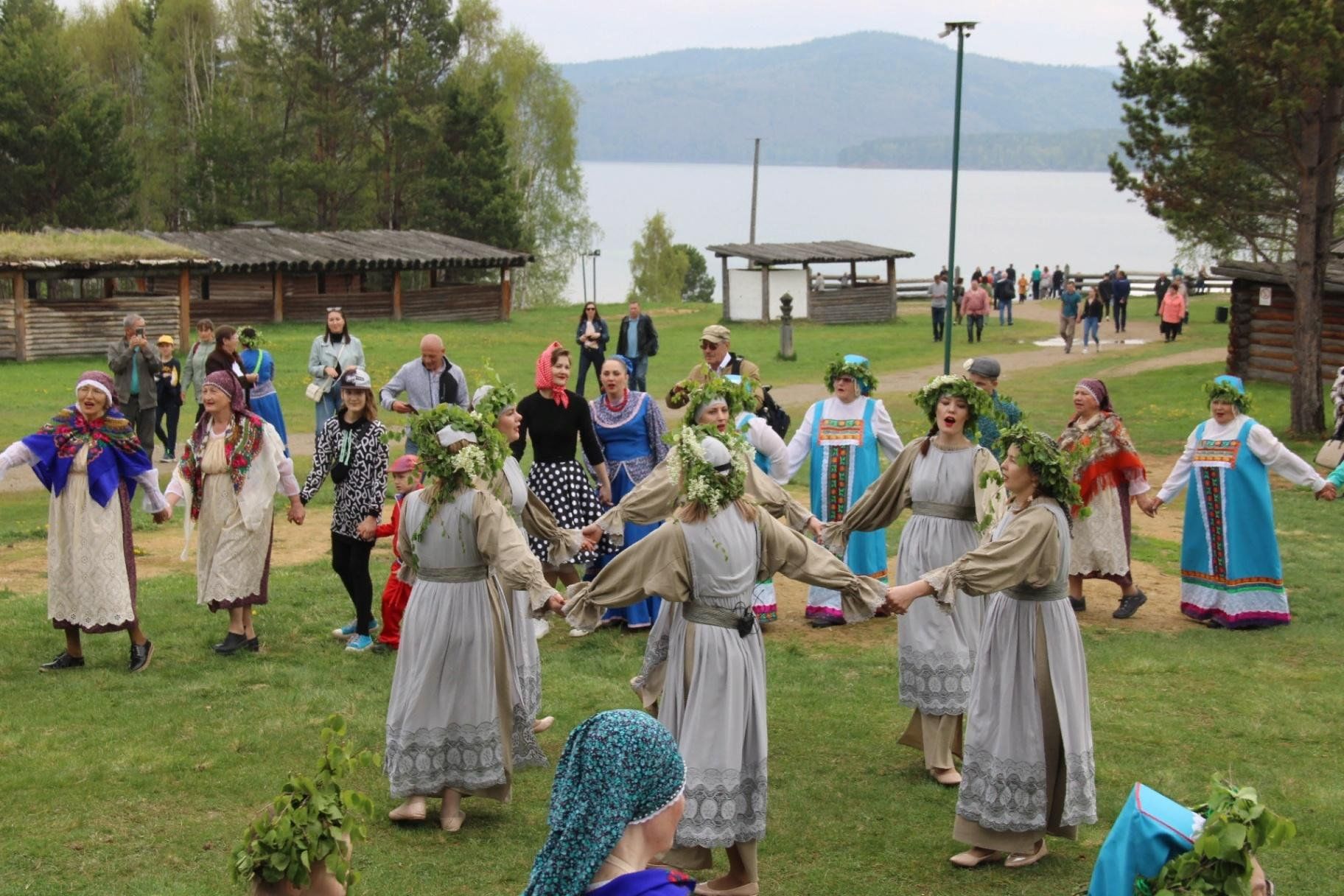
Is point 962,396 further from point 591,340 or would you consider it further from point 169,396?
point 591,340

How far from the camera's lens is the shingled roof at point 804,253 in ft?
130

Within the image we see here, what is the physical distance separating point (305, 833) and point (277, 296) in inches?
1442

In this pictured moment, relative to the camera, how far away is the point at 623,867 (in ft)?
11.0

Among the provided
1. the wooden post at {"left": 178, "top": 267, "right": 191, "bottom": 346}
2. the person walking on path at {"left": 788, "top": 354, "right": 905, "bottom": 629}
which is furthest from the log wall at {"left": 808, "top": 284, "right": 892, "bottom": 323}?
the person walking on path at {"left": 788, "top": 354, "right": 905, "bottom": 629}

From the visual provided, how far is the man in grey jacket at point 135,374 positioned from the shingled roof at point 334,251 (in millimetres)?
20646

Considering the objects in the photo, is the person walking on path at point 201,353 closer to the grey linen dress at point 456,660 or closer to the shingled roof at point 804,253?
the grey linen dress at point 456,660

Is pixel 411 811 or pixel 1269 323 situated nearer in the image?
pixel 411 811

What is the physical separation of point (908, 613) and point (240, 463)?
458 centimetres

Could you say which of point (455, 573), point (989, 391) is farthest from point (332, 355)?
point (455, 573)

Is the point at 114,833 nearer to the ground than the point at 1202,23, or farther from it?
nearer to the ground

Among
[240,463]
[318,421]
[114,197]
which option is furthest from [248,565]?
[114,197]

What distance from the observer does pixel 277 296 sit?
38.7 meters

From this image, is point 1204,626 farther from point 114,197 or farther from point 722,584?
point 114,197

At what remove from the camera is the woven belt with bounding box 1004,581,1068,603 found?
675 cm
